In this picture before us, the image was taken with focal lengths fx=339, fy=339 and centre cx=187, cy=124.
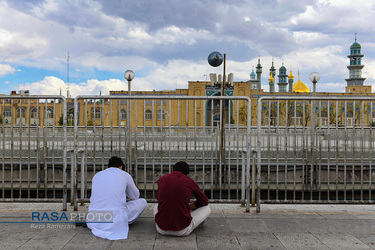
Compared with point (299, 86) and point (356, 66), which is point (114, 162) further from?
point (356, 66)

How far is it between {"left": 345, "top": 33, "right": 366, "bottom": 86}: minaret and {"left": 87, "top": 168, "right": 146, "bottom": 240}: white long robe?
10928cm

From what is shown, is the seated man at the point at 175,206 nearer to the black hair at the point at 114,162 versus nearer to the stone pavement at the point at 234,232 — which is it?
the stone pavement at the point at 234,232

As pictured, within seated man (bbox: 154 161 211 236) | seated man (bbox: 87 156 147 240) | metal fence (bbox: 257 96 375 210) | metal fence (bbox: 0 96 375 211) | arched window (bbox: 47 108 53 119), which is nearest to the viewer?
seated man (bbox: 154 161 211 236)

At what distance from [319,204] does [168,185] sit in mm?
3445

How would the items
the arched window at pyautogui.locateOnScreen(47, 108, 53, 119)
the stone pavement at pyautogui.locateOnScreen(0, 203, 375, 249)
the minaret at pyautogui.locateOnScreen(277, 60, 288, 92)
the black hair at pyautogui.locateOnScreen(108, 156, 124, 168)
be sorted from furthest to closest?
the minaret at pyautogui.locateOnScreen(277, 60, 288, 92), the arched window at pyautogui.locateOnScreen(47, 108, 53, 119), the black hair at pyautogui.locateOnScreen(108, 156, 124, 168), the stone pavement at pyautogui.locateOnScreen(0, 203, 375, 249)

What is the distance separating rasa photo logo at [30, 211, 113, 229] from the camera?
4.59 meters

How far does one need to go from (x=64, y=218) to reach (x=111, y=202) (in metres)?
1.30

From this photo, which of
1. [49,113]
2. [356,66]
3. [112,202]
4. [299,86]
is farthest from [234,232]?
[356,66]

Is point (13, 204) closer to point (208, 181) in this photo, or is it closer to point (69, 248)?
point (69, 248)

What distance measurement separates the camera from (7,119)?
6.30 m

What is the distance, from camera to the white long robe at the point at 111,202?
178 inches

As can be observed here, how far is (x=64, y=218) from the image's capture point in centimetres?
536

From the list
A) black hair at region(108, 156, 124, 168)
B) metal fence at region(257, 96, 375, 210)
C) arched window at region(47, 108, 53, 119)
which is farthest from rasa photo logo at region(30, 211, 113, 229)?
metal fence at region(257, 96, 375, 210)

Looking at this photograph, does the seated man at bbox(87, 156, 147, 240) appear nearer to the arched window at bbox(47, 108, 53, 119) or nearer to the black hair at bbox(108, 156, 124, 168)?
the black hair at bbox(108, 156, 124, 168)
